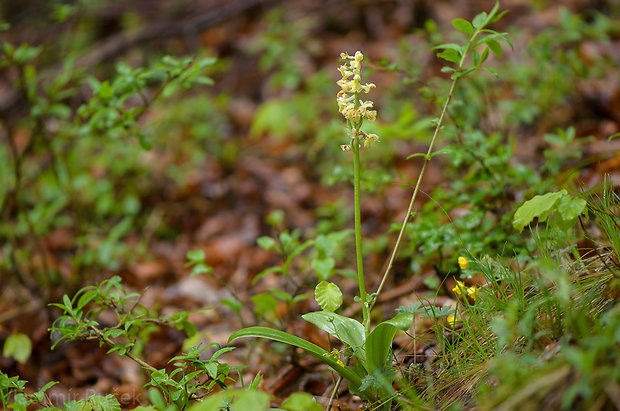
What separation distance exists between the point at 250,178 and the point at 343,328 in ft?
8.65

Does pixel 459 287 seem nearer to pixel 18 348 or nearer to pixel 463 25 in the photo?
pixel 463 25

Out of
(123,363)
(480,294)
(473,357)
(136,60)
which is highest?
(136,60)

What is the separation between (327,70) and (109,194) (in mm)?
2394

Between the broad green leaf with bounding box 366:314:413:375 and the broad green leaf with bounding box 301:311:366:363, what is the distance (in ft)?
0.12

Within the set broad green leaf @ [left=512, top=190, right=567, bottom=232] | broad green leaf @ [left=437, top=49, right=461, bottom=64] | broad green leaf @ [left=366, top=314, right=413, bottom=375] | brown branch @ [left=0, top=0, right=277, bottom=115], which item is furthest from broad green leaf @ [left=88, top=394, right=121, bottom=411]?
brown branch @ [left=0, top=0, right=277, bottom=115]

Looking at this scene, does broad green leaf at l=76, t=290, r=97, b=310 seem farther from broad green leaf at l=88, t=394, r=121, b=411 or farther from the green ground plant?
the green ground plant

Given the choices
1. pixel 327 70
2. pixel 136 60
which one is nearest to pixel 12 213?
pixel 136 60

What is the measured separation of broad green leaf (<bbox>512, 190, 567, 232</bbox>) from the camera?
4.17 ft

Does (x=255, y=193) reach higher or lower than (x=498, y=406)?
lower

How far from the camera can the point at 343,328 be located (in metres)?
1.39

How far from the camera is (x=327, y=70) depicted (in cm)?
461

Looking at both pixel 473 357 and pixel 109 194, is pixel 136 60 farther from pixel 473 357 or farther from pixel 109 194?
pixel 473 357

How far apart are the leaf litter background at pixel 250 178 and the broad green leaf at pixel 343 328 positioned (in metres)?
0.30

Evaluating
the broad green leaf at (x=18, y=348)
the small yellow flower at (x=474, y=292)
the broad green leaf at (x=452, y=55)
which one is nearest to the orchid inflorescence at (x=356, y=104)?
the broad green leaf at (x=452, y=55)
